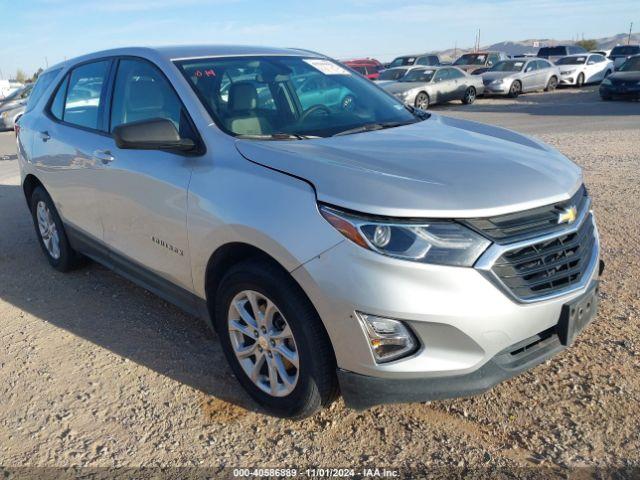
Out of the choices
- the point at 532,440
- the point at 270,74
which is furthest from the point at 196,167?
the point at 532,440

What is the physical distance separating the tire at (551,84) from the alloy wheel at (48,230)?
74.2ft

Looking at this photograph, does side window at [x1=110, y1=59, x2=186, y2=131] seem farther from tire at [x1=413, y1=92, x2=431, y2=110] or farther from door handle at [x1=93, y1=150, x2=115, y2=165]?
tire at [x1=413, y1=92, x2=431, y2=110]

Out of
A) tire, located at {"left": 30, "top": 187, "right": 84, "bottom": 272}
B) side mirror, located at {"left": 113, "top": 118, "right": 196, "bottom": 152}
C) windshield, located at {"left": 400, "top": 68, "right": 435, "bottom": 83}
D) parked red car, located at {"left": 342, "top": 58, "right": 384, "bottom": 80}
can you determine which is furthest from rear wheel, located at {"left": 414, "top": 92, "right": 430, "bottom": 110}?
side mirror, located at {"left": 113, "top": 118, "right": 196, "bottom": 152}

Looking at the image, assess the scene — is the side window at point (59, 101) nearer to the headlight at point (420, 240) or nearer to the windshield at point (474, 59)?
the headlight at point (420, 240)

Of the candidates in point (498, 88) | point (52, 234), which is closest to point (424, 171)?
point (52, 234)

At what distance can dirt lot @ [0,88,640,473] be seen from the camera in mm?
2719

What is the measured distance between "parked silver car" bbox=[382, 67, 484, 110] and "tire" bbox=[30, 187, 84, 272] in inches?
559

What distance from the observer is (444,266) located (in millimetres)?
2344

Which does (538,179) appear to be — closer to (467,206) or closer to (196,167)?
(467,206)

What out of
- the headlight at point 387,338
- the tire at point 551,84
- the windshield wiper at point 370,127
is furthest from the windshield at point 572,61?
the headlight at point 387,338

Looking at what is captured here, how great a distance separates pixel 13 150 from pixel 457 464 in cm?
1371

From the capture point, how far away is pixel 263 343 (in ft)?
9.62

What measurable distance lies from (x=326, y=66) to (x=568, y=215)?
7.23 feet

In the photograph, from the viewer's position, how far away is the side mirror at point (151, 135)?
10.1ft
